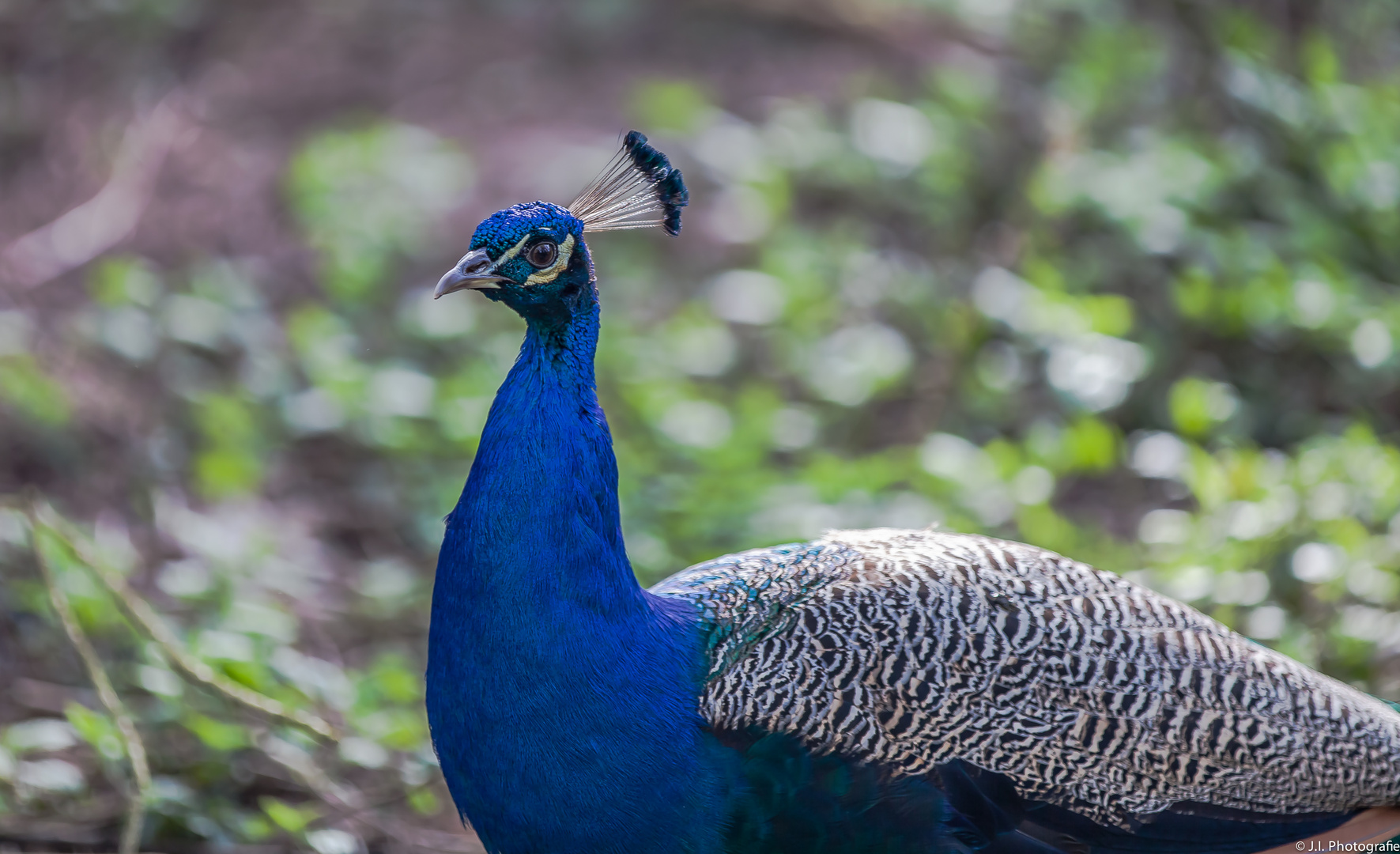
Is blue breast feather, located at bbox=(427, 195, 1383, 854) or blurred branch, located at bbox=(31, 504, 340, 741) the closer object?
blue breast feather, located at bbox=(427, 195, 1383, 854)

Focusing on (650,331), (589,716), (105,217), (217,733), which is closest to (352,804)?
(217,733)

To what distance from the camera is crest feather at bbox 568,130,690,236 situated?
2.38 m

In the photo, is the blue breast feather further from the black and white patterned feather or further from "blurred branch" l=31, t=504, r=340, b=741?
"blurred branch" l=31, t=504, r=340, b=741

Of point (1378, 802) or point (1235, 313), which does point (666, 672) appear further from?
Answer: point (1235, 313)

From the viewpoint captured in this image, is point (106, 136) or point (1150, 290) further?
point (106, 136)

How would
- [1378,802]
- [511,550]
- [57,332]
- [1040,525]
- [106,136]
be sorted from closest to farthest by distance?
[511,550]
[1378,802]
[1040,525]
[57,332]
[106,136]

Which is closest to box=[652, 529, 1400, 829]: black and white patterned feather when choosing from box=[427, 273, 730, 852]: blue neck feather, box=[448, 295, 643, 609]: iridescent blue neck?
box=[427, 273, 730, 852]: blue neck feather

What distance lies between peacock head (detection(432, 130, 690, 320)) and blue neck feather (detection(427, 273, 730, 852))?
89 mm

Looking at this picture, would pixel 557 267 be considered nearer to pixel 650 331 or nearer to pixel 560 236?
pixel 560 236

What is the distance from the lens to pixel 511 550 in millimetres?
2168

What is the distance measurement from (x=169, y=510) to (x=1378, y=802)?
10.1ft

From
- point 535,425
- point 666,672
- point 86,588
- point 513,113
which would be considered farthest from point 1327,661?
point 513,113

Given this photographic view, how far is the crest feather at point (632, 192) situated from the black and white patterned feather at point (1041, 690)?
0.65 meters

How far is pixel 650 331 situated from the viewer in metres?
5.18
